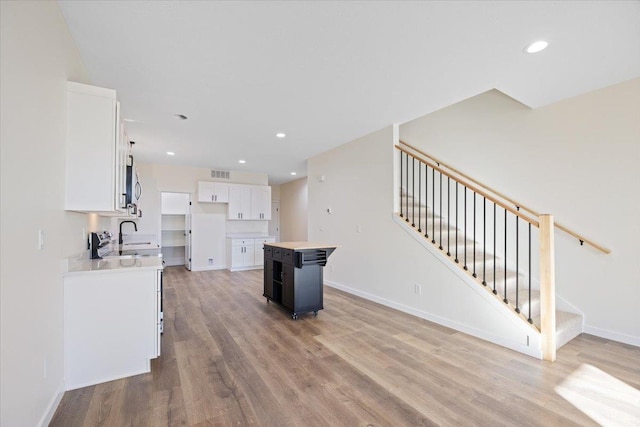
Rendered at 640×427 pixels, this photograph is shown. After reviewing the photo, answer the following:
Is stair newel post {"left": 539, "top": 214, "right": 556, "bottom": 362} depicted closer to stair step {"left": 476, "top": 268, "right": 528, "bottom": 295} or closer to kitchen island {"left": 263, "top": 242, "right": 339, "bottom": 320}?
stair step {"left": 476, "top": 268, "right": 528, "bottom": 295}

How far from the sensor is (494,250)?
118 inches

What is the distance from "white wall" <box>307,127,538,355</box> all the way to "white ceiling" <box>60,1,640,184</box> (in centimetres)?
102

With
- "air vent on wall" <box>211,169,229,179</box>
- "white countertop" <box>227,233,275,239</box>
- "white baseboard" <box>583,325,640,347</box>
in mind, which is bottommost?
"white baseboard" <box>583,325,640,347</box>

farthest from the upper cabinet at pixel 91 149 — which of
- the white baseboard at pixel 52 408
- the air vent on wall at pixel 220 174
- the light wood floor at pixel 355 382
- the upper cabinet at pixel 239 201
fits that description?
the air vent on wall at pixel 220 174

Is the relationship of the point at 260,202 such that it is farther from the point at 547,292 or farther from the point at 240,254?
the point at 547,292

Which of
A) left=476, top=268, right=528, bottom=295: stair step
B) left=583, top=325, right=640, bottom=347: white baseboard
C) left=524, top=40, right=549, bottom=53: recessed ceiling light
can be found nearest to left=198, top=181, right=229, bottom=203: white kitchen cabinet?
left=476, top=268, right=528, bottom=295: stair step

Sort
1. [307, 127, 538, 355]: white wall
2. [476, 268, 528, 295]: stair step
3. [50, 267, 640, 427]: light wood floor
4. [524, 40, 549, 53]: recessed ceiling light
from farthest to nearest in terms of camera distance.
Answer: [476, 268, 528, 295]: stair step
[307, 127, 538, 355]: white wall
[524, 40, 549, 53]: recessed ceiling light
[50, 267, 640, 427]: light wood floor

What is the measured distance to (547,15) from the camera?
6.48ft

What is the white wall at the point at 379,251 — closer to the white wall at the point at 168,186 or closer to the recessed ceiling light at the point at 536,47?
the recessed ceiling light at the point at 536,47

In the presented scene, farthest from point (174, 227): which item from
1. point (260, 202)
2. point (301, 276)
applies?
point (301, 276)

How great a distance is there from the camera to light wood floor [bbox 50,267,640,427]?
72.0 inches

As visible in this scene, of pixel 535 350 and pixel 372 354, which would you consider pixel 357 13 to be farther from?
pixel 535 350

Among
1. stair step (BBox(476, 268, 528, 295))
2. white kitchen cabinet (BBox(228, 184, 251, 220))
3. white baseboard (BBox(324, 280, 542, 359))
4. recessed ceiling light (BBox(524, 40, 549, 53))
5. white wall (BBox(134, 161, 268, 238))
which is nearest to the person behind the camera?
recessed ceiling light (BBox(524, 40, 549, 53))

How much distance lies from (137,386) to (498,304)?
3.40m
